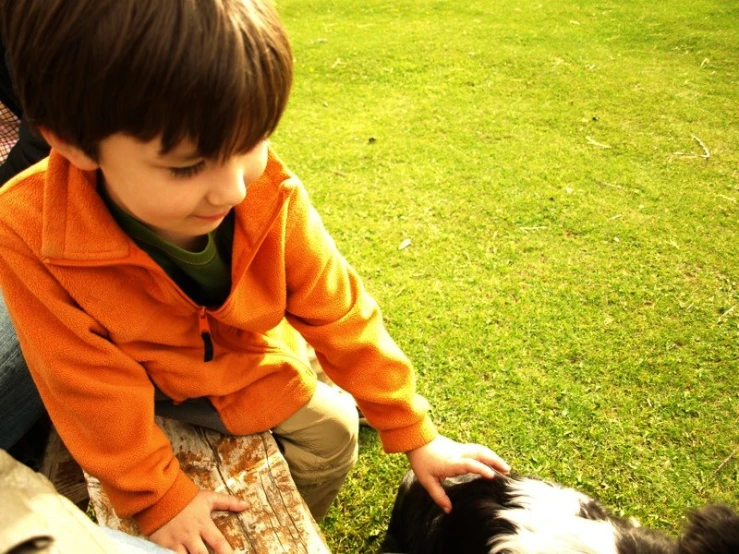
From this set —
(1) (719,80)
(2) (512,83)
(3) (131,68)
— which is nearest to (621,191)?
(2) (512,83)

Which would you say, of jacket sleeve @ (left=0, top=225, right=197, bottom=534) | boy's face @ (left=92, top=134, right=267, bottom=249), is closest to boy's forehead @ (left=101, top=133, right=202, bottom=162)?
boy's face @ (left=92, top=134, right=267, bottom=249)

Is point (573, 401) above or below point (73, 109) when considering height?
below

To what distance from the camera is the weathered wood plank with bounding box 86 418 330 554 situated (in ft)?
5.04

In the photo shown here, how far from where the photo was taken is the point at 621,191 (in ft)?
13.1

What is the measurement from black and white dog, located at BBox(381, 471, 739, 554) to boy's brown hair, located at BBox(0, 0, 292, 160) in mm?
1195

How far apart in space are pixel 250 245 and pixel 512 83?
4.46 meters

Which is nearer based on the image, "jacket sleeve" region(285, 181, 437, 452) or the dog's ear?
A: the dog's ear

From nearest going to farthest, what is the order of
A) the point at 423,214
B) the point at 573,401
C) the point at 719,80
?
the point at 573,401 < the point at 423,214 < the point at 719,80

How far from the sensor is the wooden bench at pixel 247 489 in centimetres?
154

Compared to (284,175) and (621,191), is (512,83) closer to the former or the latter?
(621,191)

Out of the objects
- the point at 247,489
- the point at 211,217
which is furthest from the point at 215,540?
the point at 211,217

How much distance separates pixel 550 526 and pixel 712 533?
15.5 inches

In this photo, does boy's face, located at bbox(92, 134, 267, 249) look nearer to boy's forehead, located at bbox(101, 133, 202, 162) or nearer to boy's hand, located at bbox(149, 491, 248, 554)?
boy's forehead, located at bbox(101, 133, 202, 162)

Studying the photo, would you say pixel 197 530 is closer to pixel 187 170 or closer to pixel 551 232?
pixel 187 170
